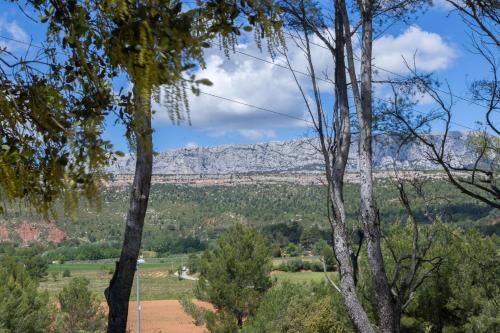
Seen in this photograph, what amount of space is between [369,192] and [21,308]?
13835mm

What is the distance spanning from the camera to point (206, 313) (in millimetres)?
23578

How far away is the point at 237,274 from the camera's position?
24188 millimetres

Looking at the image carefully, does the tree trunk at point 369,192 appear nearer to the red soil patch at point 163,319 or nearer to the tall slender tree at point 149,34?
the tall slender tree at point 149,34

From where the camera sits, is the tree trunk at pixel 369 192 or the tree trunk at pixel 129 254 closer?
the tree trunk at pixel 129 254

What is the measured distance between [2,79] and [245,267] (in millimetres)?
22397

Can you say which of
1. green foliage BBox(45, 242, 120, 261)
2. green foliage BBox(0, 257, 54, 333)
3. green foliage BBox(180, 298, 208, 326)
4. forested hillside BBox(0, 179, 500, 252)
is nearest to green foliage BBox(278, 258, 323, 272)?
forested hillside BBox(0, 179, 500, 252)

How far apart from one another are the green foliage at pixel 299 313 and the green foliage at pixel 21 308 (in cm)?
689

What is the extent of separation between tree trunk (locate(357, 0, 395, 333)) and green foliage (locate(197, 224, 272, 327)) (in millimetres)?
16801

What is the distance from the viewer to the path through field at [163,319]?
3423cm

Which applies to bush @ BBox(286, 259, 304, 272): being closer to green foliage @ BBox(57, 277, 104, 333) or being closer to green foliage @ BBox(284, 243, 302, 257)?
green foliage @ BBox(284, 243, 302, 257)

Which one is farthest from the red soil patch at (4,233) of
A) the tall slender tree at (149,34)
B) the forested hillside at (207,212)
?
the tall slender tree at (149,34)

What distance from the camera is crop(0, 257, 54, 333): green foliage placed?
54.7ft

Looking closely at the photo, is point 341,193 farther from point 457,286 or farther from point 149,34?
point 457,286

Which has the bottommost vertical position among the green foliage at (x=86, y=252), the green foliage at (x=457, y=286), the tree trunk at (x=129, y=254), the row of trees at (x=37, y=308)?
the green foliage at (x=86, y=252)
